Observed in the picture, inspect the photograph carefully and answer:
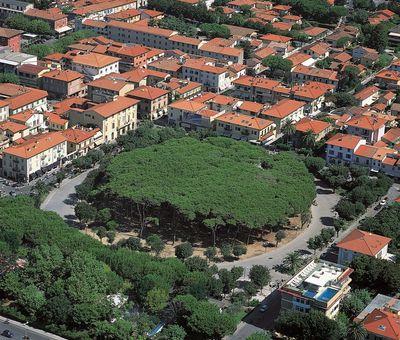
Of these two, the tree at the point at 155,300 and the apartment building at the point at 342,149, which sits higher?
the tree at the point at 155,300

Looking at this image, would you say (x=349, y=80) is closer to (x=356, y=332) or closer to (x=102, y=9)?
(x=102, y=9)

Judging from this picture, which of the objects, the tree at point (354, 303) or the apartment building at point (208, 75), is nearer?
the tree at point (354, 303)

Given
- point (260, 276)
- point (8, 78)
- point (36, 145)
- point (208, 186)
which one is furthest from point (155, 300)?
point (8, 78)

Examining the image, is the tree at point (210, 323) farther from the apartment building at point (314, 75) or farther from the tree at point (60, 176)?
the apartment building at point (314, 75)

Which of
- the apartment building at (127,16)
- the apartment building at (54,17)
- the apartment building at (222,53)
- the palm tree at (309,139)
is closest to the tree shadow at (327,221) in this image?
the palm tree at (309,139)

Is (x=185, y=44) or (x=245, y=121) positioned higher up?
(x=245, y=121)

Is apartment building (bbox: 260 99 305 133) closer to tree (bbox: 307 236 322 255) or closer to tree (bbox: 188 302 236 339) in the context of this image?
tree (bbox: 307 236 322 255)
